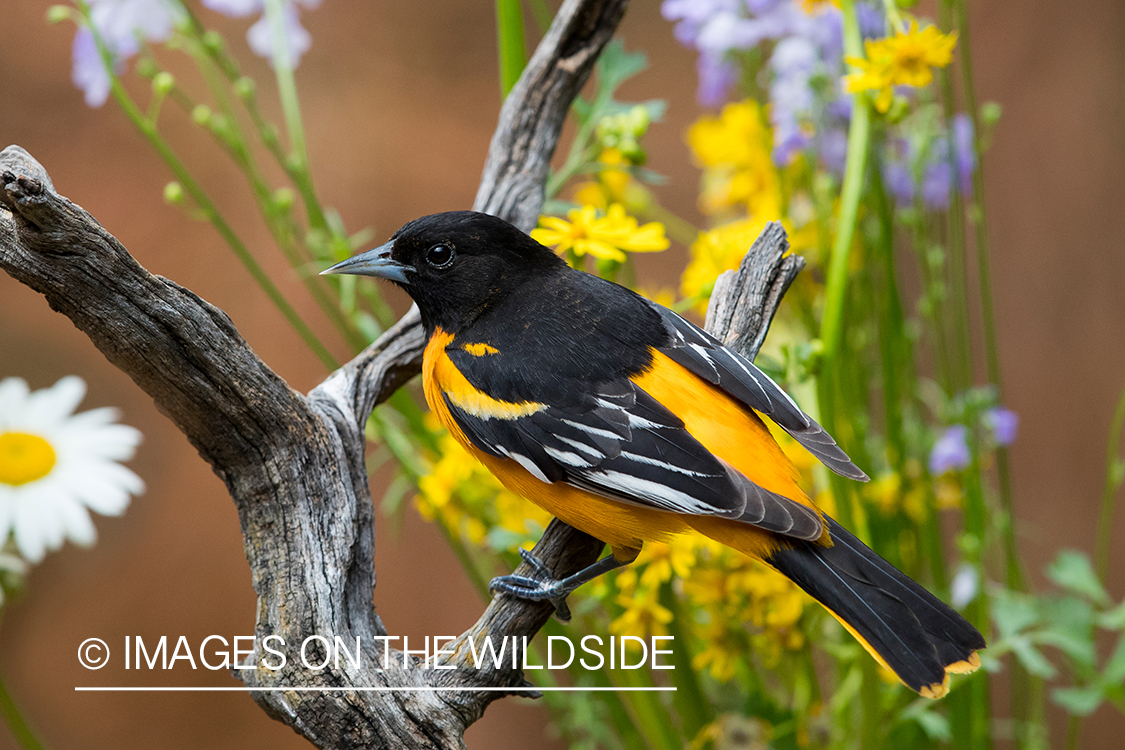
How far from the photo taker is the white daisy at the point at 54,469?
0.75 m

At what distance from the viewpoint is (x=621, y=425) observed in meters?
0.66

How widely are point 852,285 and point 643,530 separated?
1.56 feet

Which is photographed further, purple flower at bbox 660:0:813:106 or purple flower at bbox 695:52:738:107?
purple flower at bbox 695:52:738:107

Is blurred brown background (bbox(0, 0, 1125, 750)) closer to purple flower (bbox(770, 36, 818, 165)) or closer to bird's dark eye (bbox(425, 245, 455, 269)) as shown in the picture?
purple flower (bbox(770, 36, 818, 165))

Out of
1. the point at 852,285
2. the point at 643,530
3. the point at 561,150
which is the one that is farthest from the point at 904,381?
the point at 561,150

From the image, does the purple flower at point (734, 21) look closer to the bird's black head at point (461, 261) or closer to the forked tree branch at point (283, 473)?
the bird's black head at point (461, 261)

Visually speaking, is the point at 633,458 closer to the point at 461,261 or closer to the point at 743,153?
the point at 461,261

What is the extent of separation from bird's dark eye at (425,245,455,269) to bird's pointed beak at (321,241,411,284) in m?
0.02

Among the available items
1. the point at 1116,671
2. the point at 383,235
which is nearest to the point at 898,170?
the point at 1116,671

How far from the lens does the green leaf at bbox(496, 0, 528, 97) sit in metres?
0.84

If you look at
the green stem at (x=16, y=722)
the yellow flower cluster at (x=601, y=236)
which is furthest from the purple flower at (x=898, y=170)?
the green stem at (x=16, y=722)

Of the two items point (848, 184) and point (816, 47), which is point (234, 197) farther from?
point (848, 184)

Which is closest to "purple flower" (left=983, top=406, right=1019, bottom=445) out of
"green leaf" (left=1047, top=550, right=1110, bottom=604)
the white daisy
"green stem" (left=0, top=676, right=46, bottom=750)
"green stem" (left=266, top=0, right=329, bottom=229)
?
"green leaf" (left=1047, top=550, right=1110, bottom=604)

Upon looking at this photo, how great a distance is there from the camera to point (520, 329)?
0.73 metres
